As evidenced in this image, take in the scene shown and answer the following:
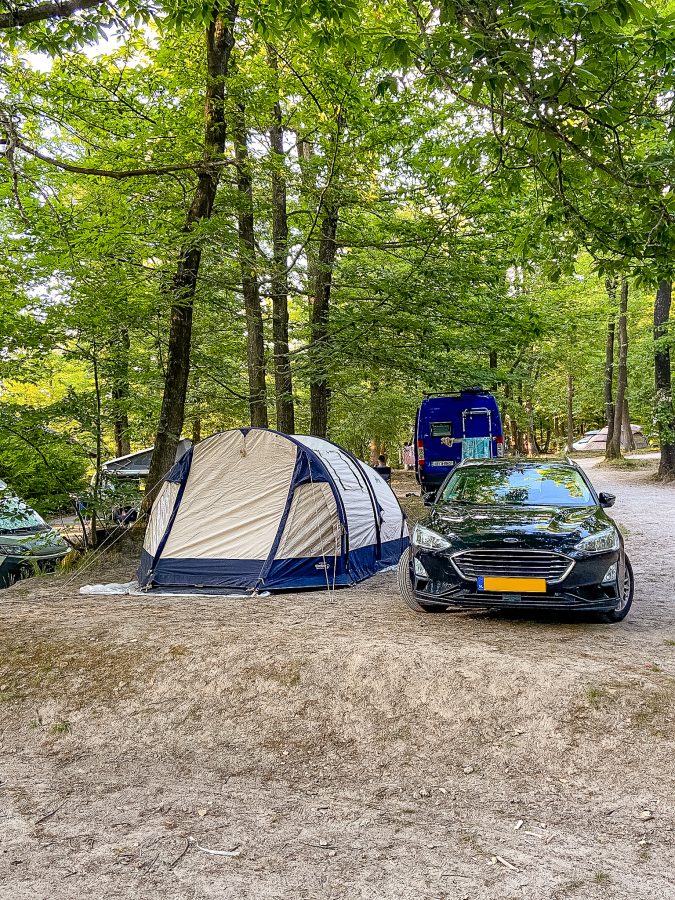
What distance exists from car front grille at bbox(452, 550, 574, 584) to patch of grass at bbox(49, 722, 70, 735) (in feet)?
11.1

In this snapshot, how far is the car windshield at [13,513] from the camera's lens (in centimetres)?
912

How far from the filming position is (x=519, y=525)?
19.5 feet

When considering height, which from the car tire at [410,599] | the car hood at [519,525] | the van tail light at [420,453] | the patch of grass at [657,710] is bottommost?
the patch of grass at [657,710]

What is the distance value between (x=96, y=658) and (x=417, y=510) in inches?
462

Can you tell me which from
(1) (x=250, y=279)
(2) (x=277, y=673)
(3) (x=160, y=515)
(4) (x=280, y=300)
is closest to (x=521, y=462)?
(2) (x=277, y=673)

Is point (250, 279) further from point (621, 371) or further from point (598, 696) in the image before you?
point (621, 371)

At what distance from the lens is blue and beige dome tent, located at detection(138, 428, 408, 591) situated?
843cm

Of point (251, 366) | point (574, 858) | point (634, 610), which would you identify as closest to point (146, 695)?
point (574, 858)

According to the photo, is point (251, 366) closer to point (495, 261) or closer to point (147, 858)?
point (495, 261)

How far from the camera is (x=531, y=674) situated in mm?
4312

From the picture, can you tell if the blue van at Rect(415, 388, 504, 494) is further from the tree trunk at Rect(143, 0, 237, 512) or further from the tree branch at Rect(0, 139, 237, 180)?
the tree branch at Rect(0, 139, 237, 180)

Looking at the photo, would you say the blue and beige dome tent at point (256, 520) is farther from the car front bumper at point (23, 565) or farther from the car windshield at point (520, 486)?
the car front bumper at point (23, 565)

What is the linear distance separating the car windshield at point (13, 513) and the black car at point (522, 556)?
579 centimetres

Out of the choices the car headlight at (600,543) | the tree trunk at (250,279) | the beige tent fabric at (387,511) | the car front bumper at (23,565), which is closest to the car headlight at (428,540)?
the car headlight at (600,543)
